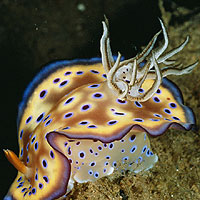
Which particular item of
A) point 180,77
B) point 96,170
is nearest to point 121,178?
point 96,170

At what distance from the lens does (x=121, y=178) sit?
9.65 ft

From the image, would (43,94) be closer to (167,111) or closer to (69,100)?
(69,100)

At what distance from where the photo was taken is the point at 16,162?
2.88 m

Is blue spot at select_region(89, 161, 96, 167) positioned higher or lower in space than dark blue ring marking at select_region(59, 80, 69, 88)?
lower

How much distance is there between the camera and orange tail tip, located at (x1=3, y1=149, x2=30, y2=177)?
9.36 feet

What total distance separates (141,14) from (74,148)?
2.86 meters

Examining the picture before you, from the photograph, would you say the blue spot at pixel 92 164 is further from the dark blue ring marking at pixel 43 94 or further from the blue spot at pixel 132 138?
the dark blue ring marking at pixel 43 94

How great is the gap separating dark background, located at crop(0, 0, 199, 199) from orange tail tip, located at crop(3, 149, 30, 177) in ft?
4.64

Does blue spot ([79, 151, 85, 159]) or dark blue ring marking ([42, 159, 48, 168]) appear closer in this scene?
dark blue ring marking ([42, 159, 48, 168])

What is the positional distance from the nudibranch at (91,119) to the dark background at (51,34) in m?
0.74

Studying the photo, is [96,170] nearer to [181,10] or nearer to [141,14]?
[141,14]

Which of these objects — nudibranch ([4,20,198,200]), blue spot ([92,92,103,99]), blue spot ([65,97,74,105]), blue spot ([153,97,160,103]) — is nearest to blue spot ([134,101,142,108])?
nudibranch ([4,20,198,200])

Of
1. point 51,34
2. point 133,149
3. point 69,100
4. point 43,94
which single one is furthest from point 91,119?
point 51,34

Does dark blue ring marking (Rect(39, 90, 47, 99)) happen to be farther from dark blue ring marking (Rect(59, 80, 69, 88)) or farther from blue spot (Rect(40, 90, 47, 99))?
dark blue ring marking (Rect(59, 80, 69, 88))
